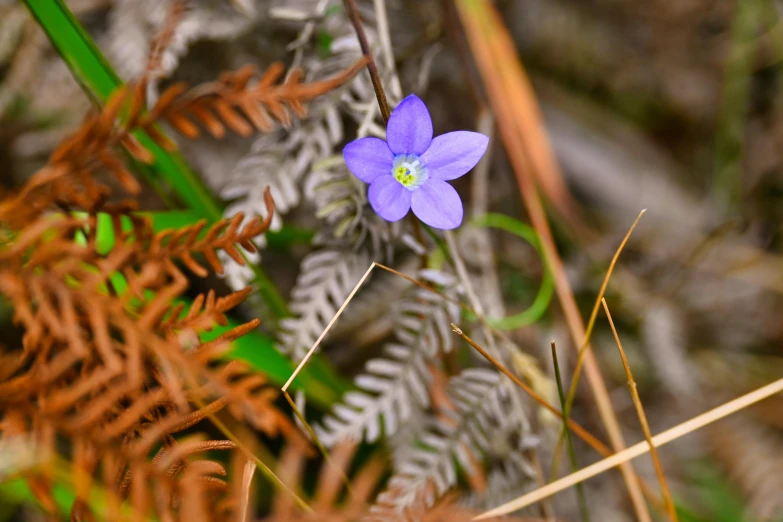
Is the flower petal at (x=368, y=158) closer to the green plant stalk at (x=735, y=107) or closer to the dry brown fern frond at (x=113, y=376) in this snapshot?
the dry brown fern frond at (x=113, y=376)

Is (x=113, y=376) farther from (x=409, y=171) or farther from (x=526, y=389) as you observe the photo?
(x=526, y=389)

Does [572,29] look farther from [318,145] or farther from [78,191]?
[78,191]

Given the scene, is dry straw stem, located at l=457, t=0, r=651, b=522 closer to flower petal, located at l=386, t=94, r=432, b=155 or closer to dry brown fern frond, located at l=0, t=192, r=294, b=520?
flower petal, located at l=386, t=94, r=432, b=155

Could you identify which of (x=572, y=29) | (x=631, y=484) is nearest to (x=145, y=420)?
(x=631, y=484)

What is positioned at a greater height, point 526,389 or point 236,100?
point 236,100

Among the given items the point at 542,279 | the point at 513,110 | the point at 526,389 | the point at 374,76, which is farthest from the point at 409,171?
the point at 542,279
